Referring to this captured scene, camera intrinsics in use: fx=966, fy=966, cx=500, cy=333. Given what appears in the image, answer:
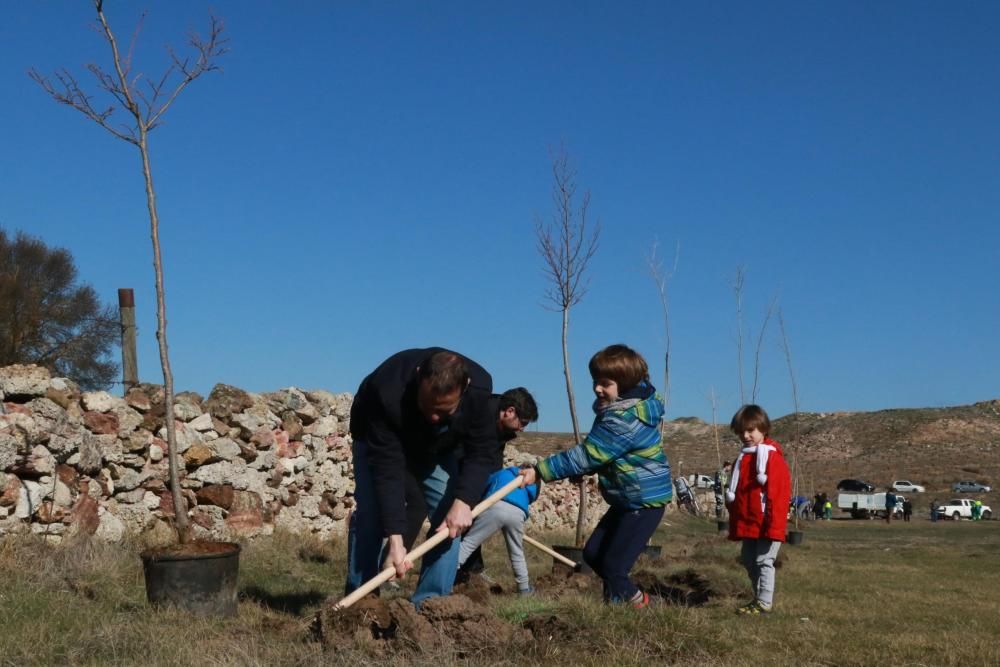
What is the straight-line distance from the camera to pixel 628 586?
5.70m

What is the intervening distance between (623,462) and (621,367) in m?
0.56

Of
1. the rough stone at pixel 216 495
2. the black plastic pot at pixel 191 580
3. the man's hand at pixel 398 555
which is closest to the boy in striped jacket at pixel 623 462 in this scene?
the man's hand at pixel 398 555

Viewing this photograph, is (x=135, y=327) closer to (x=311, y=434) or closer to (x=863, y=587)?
(x=311, y=434)

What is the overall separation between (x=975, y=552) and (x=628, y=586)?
40.1 feet

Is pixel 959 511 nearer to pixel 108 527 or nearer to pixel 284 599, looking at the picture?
pixel 108 527

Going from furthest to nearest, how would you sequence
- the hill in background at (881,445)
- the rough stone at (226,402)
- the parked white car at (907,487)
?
the hill in background at (881,445) → the parked white car at (907,487) → the rough stone at (226,402)

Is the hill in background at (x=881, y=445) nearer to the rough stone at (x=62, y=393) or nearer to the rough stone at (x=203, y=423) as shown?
the rough stone at (x=203, y=423)

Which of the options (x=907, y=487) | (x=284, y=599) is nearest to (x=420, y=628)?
(x=284, y=599)

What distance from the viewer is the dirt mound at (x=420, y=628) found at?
13.9 ft

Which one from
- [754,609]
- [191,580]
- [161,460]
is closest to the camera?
[191,580]

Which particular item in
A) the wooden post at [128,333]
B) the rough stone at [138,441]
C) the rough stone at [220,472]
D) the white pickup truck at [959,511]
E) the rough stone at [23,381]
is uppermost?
the wooden post at [128,333]

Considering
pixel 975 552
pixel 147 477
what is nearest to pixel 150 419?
pixel 147 477

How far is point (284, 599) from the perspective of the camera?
6512mm

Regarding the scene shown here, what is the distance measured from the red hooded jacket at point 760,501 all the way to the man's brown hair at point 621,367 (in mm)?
1404
